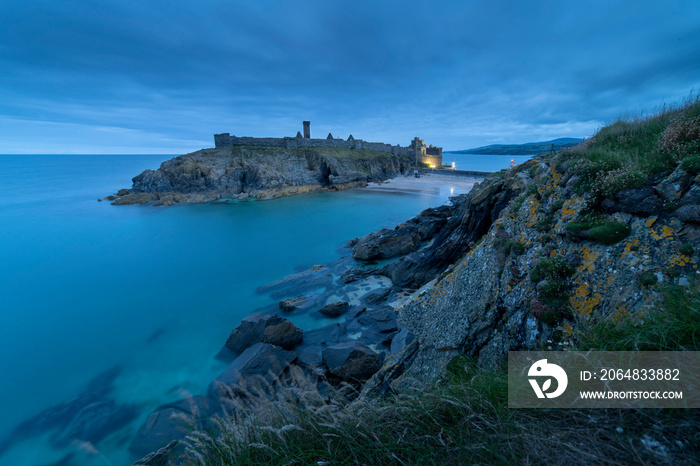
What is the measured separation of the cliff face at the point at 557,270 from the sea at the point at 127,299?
7.82m

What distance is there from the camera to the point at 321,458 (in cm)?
276

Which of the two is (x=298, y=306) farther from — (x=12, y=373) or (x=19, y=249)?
(x=19, y=249)

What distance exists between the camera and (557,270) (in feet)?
17.7

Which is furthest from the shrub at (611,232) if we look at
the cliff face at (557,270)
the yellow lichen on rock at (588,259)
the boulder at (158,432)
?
the boulder at (158,432)

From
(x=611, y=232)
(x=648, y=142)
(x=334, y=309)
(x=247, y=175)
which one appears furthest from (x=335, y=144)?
(x=611, y=232)

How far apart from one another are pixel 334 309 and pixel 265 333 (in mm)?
3989

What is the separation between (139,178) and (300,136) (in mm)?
43841

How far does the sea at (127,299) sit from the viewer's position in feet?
34.1

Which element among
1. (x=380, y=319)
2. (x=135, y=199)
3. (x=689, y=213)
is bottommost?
(x=380, y=319)

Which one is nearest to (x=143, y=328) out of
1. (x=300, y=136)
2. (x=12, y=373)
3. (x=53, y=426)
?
(x=12, y=373)

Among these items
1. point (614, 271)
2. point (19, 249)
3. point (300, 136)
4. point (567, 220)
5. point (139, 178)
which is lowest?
point (19, 249)

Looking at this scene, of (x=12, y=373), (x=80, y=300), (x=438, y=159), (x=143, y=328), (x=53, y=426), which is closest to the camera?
(x=53, y=426)

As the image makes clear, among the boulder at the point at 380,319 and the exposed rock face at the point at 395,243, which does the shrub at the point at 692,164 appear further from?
the exposed rock face at the point at 395,243

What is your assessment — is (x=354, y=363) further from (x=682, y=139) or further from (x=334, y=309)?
(x=682, y=139)
